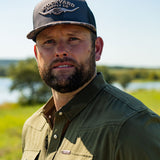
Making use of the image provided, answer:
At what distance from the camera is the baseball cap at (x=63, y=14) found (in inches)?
79.3

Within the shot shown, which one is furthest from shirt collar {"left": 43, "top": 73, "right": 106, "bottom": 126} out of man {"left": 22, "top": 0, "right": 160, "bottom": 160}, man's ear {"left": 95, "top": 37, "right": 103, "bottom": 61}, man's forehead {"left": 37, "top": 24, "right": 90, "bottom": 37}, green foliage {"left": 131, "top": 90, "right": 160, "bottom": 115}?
green foliage {"left": 131, "top": 90, "right": 160, "bottom": 115}

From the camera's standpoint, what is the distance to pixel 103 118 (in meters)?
1.76

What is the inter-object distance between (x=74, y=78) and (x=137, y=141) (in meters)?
0.72

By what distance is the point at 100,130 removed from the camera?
5.62 feet

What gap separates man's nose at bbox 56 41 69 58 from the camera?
1.98 metres

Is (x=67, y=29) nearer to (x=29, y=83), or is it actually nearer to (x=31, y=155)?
(x=31, y=155)

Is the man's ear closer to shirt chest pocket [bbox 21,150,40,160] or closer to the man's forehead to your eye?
the man's forehead

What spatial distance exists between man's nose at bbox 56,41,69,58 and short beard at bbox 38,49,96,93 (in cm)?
4

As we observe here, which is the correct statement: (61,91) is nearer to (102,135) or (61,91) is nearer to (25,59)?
(102,135)

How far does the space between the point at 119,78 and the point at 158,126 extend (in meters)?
78.0

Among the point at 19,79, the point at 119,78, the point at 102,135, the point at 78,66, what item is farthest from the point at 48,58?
the point at 119,78

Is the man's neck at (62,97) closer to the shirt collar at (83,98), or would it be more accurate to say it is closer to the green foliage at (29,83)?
the shirt collar at (83,98)

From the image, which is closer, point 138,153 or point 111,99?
point 138,153

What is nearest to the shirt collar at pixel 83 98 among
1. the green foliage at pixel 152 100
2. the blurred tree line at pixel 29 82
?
the green foliage at pixel 152 100
